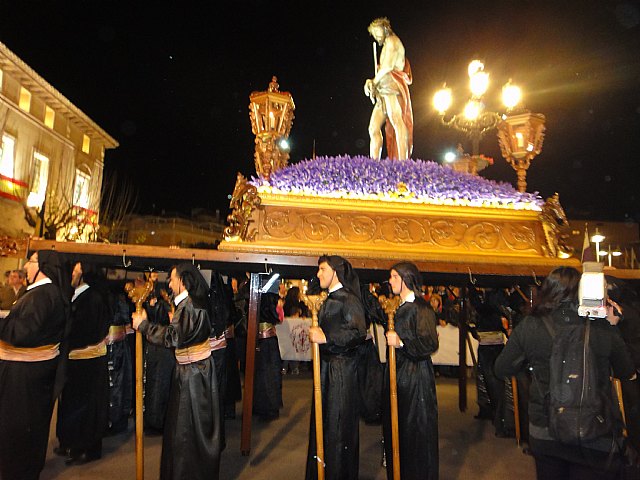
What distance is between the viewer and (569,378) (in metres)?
2.47

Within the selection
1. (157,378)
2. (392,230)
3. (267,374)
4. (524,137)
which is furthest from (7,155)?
(524,137)

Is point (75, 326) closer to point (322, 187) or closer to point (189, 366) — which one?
point (189, 366)

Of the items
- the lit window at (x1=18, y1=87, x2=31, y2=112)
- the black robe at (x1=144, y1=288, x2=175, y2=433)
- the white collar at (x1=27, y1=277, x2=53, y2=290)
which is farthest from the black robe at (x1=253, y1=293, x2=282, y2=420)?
the lit window at (x1=18, y1=87, x2=31, y2=112)

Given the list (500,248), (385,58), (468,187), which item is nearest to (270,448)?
(500,248)

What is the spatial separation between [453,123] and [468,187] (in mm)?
3921

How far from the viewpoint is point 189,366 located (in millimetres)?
3938

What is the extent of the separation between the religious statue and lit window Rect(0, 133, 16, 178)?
19.2 metres

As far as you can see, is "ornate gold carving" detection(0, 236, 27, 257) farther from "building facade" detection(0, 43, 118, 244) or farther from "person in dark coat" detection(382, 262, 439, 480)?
"building facade" detection(0, 43, 118, 244)

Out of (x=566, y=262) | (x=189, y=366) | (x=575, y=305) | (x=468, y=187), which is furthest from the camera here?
(x=468, y=187)

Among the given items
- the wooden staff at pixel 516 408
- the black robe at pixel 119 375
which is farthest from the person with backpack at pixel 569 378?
the black robe at pixel 119 375

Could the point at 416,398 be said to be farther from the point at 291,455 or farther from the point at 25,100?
the point at 25,100

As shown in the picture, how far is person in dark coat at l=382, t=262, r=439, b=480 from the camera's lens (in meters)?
4.14

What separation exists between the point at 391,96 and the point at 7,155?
802 inches

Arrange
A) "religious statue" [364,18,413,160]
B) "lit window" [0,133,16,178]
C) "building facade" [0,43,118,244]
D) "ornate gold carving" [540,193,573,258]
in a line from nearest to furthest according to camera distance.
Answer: "ornate gold carving" [540,193,573,258], "religious statue" [364,18,413,160], "building facade" [0,43,118,244], "lit window" [0,133,16,178]
